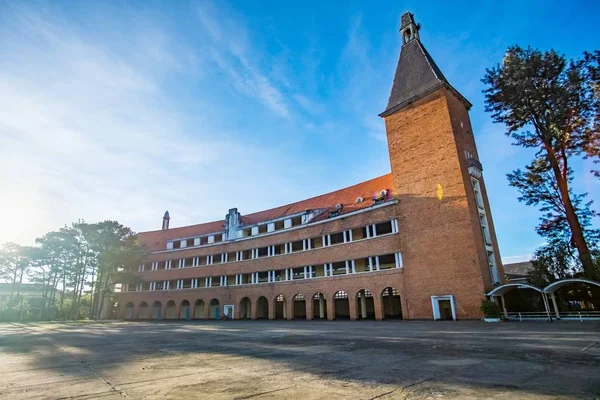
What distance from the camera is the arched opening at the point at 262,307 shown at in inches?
1587

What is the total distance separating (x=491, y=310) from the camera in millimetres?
21734

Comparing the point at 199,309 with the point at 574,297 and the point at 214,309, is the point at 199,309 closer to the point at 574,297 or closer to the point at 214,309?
the point at 214,309

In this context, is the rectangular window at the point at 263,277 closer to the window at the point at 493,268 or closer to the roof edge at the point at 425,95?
the roof edge at the point at 425,95

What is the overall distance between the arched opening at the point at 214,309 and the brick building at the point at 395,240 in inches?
8.2

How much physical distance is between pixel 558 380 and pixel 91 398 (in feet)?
22.7

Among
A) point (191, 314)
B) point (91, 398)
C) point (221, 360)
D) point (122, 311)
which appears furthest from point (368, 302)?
point (122, 311)

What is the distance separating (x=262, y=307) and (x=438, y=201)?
2545 cm

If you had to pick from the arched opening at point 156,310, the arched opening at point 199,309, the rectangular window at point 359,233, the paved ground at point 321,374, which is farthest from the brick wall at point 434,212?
the arched opening at point 156,310

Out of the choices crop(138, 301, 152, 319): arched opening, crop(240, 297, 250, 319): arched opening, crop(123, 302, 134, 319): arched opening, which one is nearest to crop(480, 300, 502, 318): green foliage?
crop(240, 297, 250, 319): arched opening

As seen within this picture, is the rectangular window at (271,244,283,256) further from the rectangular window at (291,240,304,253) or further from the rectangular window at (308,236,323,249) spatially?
the rectangular window at (308,236,323,249)

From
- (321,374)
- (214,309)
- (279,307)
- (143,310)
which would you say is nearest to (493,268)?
(279,307)

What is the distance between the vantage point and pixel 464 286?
77.8ft

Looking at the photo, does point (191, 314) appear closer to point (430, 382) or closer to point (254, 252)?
point (254, 252)

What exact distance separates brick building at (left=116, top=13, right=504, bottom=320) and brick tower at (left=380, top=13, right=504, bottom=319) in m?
0.08
